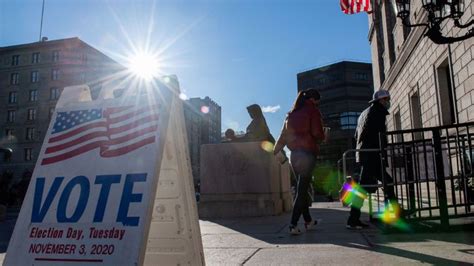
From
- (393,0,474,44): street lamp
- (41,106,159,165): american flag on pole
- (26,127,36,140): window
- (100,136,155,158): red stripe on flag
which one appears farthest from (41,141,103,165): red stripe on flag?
(26,127,36,140): window

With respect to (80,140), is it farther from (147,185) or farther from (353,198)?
(353,198)

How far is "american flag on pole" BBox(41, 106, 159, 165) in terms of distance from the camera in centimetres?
262

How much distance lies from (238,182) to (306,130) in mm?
3404

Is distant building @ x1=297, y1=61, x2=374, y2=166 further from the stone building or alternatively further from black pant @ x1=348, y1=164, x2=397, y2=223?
black pant @ x1=348, y1=164, x2=397, y2=223

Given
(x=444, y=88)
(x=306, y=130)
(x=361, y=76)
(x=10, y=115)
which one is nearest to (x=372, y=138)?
(x=306, y=130)

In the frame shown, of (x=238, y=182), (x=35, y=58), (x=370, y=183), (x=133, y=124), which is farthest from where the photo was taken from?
(x=35, y=58)

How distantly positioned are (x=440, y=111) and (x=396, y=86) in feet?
26.7

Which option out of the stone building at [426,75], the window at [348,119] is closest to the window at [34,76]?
the window at [348,119]

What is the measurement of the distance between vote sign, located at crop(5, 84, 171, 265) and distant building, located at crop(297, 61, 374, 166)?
7358 centimetres

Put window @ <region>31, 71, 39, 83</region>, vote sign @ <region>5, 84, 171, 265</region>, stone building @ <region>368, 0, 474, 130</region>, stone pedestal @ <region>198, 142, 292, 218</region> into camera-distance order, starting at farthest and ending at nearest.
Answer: window @ <region>31, 71, 39, 83</region> < stone building @ <region>368, 0, 474, 130</region> < stone pedestal @ <region>198, 142, 292, 218</region> < vote sign @ <region>5, 84, 171, 265</region>

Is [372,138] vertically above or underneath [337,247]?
above

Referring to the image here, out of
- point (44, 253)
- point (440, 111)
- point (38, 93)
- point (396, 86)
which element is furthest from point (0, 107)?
point (44, 253)

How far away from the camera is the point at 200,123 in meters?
97.5

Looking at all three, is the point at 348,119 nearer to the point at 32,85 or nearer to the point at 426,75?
the point at 32,85
